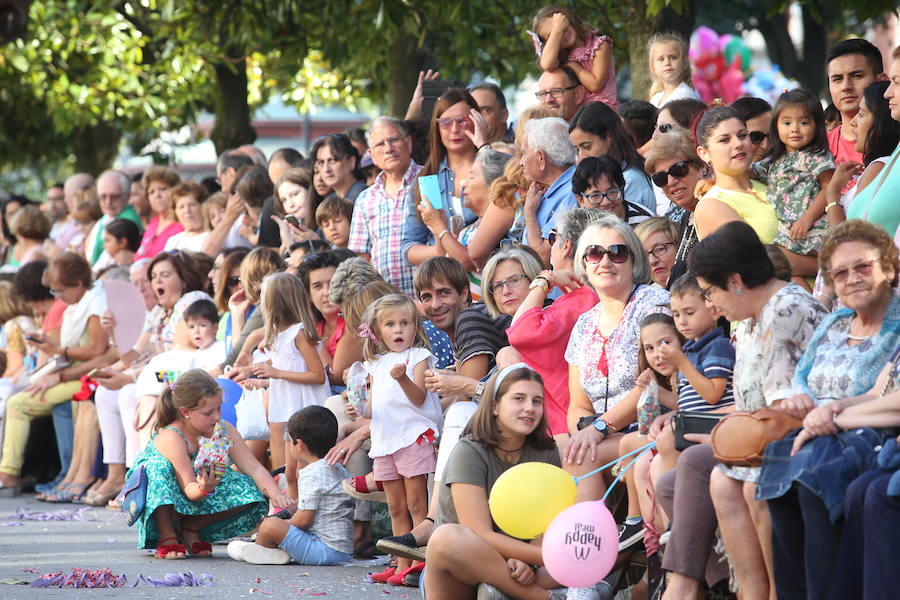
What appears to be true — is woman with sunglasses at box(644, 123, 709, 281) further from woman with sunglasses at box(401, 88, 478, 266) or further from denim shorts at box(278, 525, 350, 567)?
denim shorts at box(278, 525, 350, 567)

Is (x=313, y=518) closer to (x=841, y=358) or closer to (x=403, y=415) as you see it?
(x=403, y=415)

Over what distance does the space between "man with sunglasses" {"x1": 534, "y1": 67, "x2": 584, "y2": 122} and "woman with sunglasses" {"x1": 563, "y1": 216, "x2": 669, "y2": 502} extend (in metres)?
2.79

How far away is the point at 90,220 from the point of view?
1530 cm

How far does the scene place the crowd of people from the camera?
17.7 feet

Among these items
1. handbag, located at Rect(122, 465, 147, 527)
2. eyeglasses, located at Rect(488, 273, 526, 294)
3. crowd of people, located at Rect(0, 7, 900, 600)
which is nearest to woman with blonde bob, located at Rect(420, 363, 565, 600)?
crowd of people, located at Rect(0, 7, 900, 600)

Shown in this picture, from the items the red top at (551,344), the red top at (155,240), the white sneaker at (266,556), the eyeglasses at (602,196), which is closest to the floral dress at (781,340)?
the red top at (551,344)

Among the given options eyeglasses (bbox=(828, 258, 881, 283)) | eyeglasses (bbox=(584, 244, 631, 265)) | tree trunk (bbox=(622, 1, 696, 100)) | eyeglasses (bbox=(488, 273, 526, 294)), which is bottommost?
eyeglasses (bbox=(828, 258, 881, 283))

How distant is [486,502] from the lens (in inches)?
250

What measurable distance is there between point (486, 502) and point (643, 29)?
6707 mm

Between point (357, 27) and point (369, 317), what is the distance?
22.7 feet

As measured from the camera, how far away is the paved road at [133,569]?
7.19 m

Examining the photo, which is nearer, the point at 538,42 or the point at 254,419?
the point at 254,419

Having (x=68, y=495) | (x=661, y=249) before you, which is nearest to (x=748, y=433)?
(x=661, y=249)

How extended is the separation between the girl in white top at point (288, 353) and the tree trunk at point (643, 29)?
401cm
